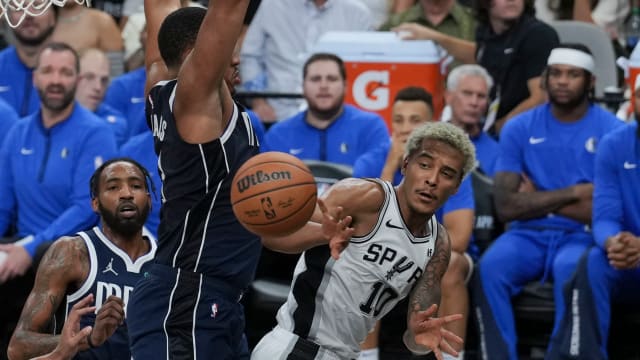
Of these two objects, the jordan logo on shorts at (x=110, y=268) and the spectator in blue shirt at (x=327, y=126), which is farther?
the spectator in blue shirt at (x=327, y=126)

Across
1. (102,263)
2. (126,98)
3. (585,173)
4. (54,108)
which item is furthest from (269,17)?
(102,263)

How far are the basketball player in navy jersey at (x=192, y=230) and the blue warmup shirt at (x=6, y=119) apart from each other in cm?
442

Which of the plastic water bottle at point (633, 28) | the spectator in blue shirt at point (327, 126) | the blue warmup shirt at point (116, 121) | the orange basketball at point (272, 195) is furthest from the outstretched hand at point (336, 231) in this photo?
the plastic water bottle at point (633, 28)

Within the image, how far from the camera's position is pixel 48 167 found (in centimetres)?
920

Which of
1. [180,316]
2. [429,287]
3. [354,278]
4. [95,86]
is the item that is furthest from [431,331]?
[95,86]

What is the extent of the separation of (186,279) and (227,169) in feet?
1.58

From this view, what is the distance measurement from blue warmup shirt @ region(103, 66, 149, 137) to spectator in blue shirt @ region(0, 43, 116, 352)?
100 centimetres

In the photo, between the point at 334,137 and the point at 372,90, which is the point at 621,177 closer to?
the point at 334,137

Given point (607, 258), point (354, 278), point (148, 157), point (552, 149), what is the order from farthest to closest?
1. point (148, 157)
2. point (552, 149)
3. point (607, 258)
4. point (354, 278)

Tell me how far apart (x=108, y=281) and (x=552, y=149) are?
10.8ft

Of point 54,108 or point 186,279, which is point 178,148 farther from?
point 54,108

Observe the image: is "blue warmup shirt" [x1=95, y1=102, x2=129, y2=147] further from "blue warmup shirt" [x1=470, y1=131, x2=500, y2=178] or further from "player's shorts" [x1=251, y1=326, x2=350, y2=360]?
"player's shorts" [x1=251, y1=326, x2=350, y2=360]

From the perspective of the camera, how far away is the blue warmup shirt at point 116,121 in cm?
1002

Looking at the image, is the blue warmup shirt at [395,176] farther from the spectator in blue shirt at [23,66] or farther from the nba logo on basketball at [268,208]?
the nba logo on basketball at [268,208]
